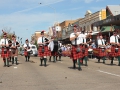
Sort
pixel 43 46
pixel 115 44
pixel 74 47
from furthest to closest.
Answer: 1. pixel 43 46
2. pixel 115 44
3. pixel 74 47

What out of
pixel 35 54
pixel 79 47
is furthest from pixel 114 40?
pixel 35 54

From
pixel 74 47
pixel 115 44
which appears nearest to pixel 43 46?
pixel 74 47

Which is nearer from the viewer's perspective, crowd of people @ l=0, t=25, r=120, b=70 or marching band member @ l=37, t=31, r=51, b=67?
crowd of people @ l=0, t=25, r=120, b=70

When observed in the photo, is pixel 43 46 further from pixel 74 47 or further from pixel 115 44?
pixel 115 44

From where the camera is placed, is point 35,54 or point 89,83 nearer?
point 89,83

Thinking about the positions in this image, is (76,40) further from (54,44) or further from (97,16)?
(97,16)

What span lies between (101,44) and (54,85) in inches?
→ 423

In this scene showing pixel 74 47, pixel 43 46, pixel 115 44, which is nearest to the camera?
pixel 74 47

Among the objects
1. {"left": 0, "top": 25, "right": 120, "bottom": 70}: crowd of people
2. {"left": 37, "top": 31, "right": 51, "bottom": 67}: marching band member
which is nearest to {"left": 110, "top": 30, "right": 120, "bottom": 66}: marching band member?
{"left": 0, "top": 25, "right": 120, "bottom": 70}: crowd of people

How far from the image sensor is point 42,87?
8789 millimetres

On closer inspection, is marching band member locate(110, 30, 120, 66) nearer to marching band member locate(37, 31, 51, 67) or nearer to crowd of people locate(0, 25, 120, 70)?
crowd of people locate(0, 25, 120, 70)

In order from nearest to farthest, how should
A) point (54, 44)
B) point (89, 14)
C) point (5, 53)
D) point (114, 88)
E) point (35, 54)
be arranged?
point (114, 88)
point (5, 53)
point (54, 44)
point (35, 54)
point (89, 14)

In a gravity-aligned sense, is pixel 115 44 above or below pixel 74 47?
above

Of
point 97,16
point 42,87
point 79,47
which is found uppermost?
point 97,16
